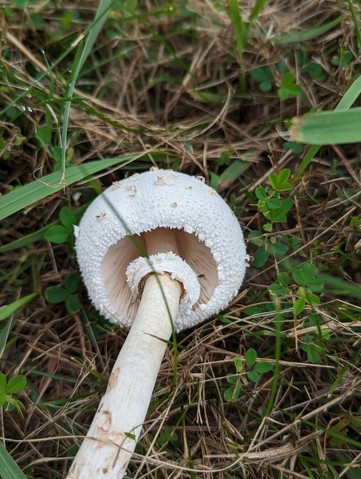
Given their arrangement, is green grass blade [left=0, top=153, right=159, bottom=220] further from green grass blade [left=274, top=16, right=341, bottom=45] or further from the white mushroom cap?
green grass blade [left=274, top=16, right=341, bottom=45]

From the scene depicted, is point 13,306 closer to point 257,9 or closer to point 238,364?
point 238,364

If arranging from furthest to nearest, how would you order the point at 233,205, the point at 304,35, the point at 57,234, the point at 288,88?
the point at 304,35 → the point at 288,88 → the point at 233,205 → the point at 57,234

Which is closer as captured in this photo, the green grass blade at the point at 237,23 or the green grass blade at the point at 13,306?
the green grass blade at the point at 13,306

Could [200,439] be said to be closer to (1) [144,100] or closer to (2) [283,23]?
(1) [144,100]

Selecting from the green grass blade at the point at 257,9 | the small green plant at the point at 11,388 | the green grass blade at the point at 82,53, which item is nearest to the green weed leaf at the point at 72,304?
the small green plant at the point at 11,388

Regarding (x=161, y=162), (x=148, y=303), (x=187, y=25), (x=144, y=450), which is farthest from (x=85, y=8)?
(x=144, y=450)

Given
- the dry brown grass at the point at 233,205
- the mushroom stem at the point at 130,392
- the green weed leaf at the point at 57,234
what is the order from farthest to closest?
the green weed leaf at the point at 57,234, the dry brown grass at the point at 233,205, the mushroom stem at the point at 130,392

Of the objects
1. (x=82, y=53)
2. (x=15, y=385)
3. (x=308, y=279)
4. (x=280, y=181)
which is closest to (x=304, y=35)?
(x=280, y=181)

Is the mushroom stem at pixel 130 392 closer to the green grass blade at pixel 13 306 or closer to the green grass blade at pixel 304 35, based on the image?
the green grass blade at pixel 13 306
